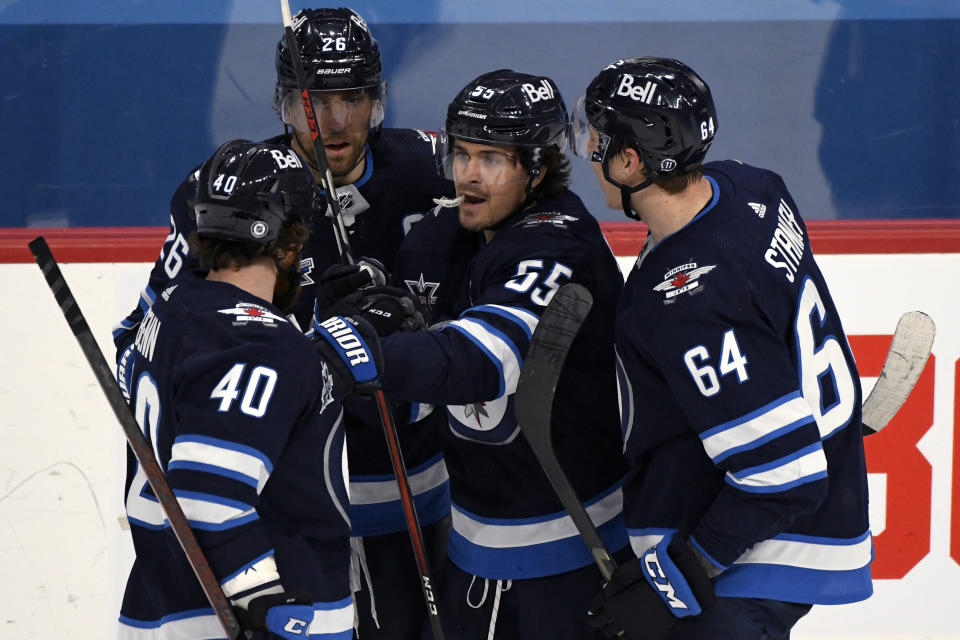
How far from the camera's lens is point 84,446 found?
9.20 ft

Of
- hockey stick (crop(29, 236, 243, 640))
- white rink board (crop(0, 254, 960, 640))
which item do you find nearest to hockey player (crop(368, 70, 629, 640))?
hockey stick (crop(29, 236, 243, 640))

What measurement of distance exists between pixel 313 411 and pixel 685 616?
2.09ft

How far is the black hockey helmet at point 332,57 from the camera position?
2254mm

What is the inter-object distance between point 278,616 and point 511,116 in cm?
91

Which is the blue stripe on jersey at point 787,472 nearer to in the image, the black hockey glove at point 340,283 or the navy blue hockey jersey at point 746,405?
the navy blue hockey jersey at point 746,405

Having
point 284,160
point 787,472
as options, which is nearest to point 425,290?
point 284,160

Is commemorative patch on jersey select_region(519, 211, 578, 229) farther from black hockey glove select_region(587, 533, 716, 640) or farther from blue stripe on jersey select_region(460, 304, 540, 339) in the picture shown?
black hockey glove select_region(587, 533, 716, 640)

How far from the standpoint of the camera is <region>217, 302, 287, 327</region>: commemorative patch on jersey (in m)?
1.52

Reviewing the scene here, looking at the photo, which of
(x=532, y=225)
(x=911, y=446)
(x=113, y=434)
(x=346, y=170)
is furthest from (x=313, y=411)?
(x=911, y=446)

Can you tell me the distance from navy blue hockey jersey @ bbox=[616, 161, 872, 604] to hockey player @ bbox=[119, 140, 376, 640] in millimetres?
463

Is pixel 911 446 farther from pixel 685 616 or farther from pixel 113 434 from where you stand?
pixel 113 434

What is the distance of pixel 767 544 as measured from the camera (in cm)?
179

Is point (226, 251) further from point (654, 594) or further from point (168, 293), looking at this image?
point (654, 594)

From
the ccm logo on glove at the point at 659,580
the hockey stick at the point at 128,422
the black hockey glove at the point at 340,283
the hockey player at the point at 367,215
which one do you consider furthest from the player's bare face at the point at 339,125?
the ccm logo on glove at the point at 659,580
